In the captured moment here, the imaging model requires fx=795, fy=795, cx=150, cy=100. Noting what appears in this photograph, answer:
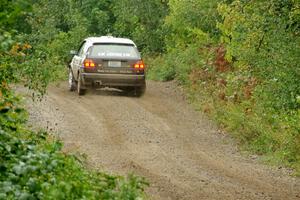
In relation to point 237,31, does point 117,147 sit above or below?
below

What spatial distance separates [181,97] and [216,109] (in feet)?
13.2

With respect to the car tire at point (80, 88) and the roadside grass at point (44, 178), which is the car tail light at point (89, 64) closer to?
the car tire at point (80, 88)

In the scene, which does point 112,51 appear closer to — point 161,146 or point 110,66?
point 110,66

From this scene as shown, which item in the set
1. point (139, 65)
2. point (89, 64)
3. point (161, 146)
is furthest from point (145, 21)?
point (161, 146)

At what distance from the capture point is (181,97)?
22.5 m

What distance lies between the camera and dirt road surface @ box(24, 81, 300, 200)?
11.0 m

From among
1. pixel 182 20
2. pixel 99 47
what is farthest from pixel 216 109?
pixel 182 20

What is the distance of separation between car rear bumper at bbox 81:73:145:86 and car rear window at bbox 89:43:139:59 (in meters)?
0.52

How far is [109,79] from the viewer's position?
21328mm

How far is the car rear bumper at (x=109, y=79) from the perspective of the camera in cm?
2133

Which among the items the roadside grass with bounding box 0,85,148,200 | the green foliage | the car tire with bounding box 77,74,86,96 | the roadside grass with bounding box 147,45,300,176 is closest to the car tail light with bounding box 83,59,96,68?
the car tire with bounding box 77,74,86,96

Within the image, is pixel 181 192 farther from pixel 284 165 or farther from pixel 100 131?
pixel 100 131

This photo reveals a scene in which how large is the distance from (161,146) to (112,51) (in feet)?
24.9

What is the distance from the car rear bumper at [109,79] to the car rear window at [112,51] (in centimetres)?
52
